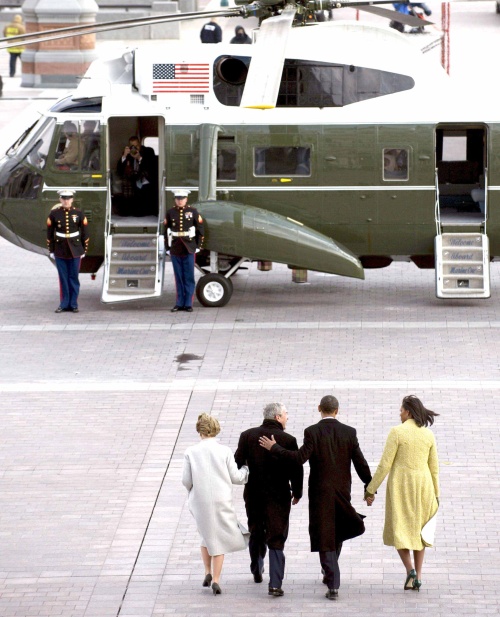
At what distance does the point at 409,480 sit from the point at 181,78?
984cm

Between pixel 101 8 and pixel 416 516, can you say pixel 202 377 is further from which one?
pixel 101 8

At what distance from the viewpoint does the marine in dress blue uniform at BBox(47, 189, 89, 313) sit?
1766 cm

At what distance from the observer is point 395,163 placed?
59.2ft

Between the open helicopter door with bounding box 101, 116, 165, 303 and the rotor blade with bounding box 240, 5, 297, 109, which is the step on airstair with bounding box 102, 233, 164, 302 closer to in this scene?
the open helicopter door with bounding box 101, 116, 165, 303

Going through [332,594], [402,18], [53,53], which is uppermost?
[53,53]

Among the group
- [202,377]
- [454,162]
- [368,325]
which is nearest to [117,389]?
[202,377]

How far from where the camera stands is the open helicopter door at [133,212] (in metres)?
18.0

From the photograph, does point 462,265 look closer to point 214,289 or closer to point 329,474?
point 214,289

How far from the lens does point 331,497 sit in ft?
30.6

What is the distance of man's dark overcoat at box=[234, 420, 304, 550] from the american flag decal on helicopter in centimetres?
939

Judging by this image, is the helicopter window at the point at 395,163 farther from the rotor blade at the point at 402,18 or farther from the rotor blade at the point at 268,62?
the rotor blade at the point at 268,62

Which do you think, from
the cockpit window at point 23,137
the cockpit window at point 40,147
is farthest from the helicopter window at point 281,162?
the cockpit window at point 23,137

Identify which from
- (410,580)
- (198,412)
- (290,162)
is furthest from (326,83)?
(410,580)

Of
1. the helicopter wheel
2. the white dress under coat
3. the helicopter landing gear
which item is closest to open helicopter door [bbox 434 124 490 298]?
the helicopter landing gear
